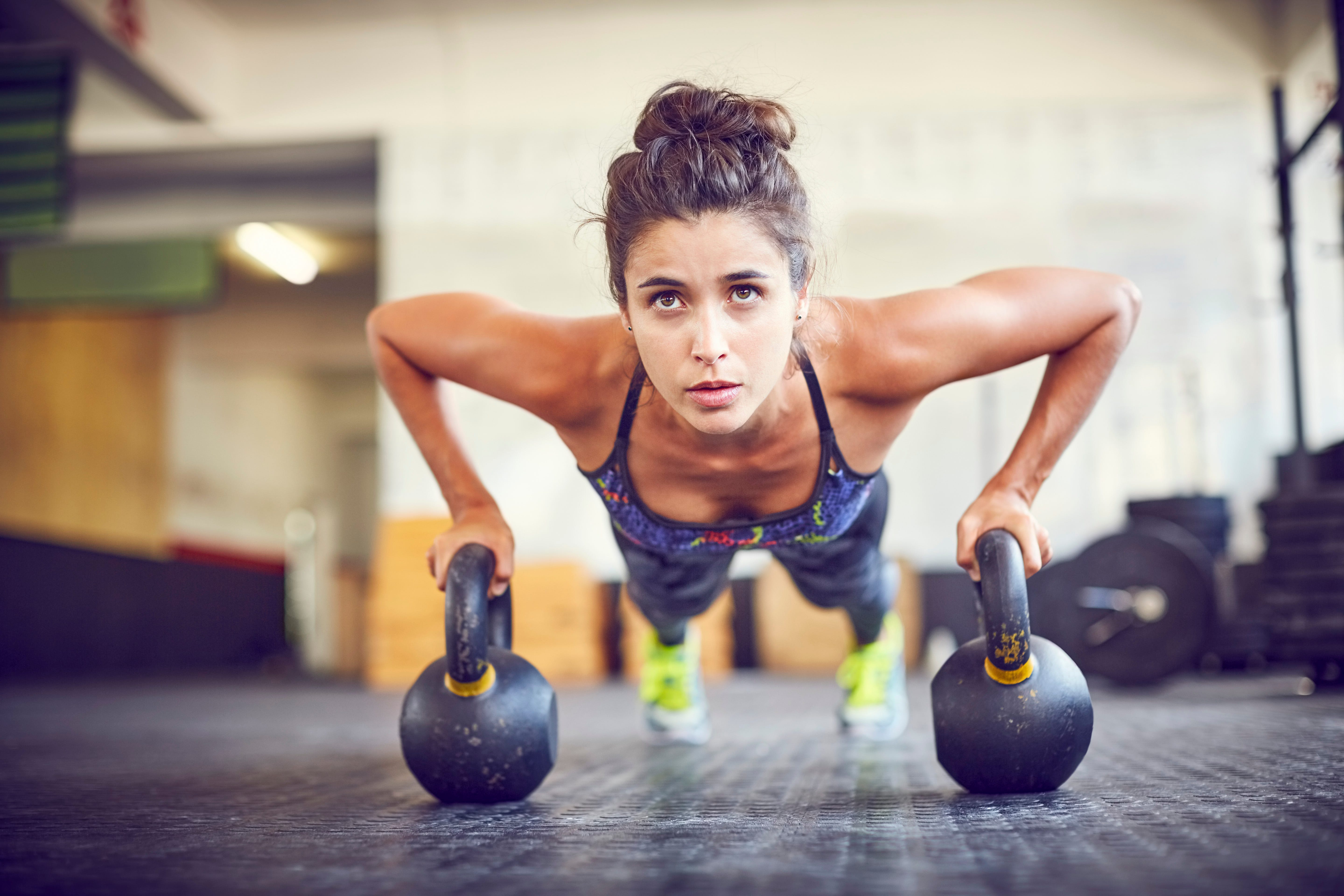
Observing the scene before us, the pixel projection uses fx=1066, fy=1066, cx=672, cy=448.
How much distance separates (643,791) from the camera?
152cm

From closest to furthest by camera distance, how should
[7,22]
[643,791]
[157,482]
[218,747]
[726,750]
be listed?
[643,791]
[726,750]
[218,747]
[7,22]
[157,482]

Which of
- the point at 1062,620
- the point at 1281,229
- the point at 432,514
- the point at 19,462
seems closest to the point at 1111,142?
the point at 1281,229

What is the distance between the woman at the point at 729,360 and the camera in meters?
1.26

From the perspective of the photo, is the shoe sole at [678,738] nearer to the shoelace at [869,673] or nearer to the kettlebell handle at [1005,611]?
the shoelace at [869,673]

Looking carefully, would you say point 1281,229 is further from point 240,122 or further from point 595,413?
point 240,122

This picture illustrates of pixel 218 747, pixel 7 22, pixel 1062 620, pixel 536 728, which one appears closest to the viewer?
pixel 536 728

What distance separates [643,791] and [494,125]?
16.1 feet

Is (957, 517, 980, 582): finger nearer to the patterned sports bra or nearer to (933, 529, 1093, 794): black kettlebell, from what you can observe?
(933, 529, 1093, 794): black kettlebell

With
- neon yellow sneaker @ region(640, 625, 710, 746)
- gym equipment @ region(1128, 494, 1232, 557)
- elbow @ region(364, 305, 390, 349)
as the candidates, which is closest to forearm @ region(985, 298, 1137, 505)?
Answer: elbow @ region(364, 305, 390, 349)

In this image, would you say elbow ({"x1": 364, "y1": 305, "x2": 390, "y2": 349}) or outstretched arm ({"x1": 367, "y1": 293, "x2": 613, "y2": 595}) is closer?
outstretched arm ({"x1": 367, "y1": 293, "x2": 613, "y2": 595})

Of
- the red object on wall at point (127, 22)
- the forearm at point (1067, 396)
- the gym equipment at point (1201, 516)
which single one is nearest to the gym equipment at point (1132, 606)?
the gym equipment at point (1201, 516)

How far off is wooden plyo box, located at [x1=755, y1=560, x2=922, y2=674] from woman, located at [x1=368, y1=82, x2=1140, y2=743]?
4.06 m

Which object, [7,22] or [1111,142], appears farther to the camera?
[1111,142]

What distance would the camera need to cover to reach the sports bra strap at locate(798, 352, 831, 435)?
1.46 meters
